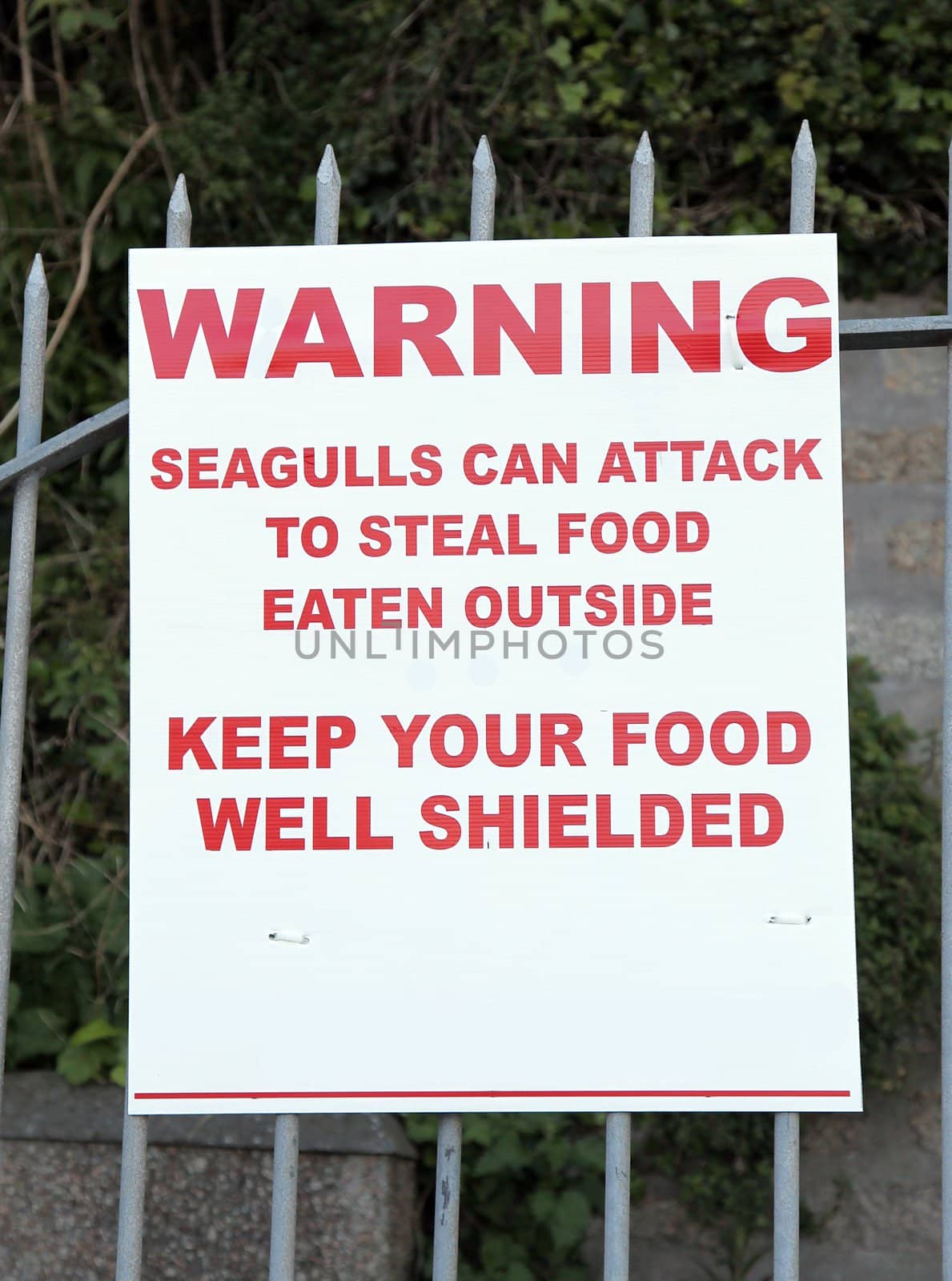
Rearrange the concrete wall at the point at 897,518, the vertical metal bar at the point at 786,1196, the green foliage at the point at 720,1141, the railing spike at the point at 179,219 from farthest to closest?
the concrete wall at the point at 897,518 < the green foliage at the point at 720,1141 < the railing spike at the point at 179,219 < the vertical metal bar at the point at 786,1196

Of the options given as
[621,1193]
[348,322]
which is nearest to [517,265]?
[348,322]

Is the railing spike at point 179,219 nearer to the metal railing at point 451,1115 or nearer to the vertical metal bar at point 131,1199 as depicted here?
the metal railing at point 451,1115

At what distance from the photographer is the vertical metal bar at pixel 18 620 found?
6.03ft

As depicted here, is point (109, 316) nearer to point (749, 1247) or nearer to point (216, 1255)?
point (216, 1255)

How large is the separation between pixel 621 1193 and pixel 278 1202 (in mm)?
425

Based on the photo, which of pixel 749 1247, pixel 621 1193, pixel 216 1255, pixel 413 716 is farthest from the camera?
pixel 749 1247

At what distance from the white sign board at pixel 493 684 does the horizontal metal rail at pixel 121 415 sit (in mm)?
56

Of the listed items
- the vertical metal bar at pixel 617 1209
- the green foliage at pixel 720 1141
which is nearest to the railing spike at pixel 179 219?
the vertical metal bar at pixel 617 1209

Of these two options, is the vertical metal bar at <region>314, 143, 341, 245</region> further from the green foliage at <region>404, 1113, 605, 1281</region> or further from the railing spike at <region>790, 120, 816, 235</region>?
the green foliage at <region>404, 1113, 605, 1281</region>

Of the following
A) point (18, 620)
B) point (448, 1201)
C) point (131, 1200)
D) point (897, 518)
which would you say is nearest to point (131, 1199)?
point (131, 1200)

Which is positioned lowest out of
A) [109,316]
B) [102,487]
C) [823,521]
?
[823,521]

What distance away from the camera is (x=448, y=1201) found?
5.68 ft

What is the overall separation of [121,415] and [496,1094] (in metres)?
1.03

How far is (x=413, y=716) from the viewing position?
5.93ft
